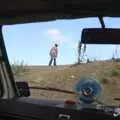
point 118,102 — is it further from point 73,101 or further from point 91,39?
point 91,39

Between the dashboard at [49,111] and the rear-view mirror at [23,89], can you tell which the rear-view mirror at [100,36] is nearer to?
the dashboard at [49,111]

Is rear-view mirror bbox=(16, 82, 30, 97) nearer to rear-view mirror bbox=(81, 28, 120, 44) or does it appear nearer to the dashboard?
the dashboard

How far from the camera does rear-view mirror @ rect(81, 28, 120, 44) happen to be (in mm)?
5664

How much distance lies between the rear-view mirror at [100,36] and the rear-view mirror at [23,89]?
6.13 ft

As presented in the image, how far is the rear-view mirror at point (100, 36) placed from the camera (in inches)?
223

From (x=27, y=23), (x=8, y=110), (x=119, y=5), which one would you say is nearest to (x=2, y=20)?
(x=27, y=23)

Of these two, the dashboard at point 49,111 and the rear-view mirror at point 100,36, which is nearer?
the rear-view mirror at point 100,36

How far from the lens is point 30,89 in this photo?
777 centimetres

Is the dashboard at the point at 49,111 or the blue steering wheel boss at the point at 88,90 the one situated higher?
the blue steering wheel boss at the point at 88,90

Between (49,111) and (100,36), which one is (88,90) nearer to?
(49,111)

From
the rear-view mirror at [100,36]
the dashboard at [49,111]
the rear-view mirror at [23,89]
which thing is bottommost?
the dashboard at [49,111]

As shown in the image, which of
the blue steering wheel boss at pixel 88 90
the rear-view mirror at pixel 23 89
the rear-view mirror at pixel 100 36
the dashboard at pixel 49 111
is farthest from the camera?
the rear-view mirror at pixel 23 89

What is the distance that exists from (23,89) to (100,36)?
2.02m

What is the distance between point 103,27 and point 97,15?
0.29 metres
